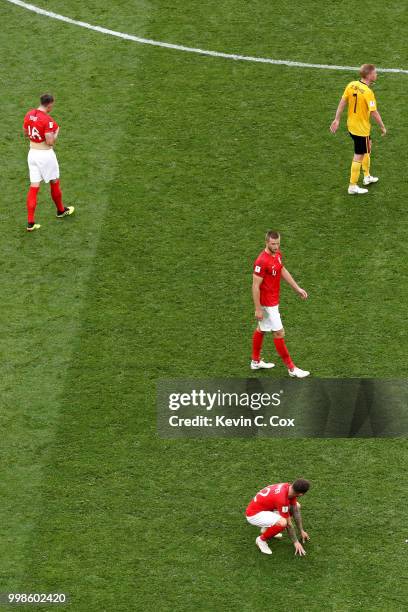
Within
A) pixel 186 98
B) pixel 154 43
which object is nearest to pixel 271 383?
pixel 186 98

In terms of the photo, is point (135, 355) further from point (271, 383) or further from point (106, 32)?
point (106, 32)

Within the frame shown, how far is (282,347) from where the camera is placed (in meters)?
18.6

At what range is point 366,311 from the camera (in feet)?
64.7

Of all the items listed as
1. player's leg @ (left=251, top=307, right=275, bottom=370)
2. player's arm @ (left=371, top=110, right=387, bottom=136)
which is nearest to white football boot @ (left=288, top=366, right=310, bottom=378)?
player's leg @ (left=251, top=307, right=275, bottom=370)

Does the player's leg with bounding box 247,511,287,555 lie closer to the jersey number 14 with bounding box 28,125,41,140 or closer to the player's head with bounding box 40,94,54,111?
the jersey number 14 with bounding box 28,125,41,140

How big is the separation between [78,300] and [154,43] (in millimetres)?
6614

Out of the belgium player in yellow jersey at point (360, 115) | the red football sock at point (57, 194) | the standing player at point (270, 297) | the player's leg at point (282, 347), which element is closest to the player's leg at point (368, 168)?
the belgium player in yellow jersey at point (360, 115)

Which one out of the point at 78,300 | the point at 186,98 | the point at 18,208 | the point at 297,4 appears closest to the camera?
the point at 78,300

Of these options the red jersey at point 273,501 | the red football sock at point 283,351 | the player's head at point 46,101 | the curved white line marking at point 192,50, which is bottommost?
the red jersey at point 273,501

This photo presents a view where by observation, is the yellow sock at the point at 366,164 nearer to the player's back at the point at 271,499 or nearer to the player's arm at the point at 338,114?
the player's arm at the point at 338,114

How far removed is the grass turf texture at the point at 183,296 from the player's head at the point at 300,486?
1008 mm

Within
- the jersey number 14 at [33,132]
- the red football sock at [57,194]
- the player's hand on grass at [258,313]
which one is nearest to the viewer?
the player's hand on grass at [258,313]

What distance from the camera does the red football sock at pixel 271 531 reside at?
54.0 feet

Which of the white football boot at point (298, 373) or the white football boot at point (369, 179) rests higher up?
the white football boot at point (369, 179)
